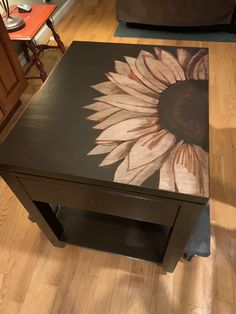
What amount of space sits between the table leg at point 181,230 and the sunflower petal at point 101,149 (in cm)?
24

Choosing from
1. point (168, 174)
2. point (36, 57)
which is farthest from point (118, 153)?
point (36, 57)

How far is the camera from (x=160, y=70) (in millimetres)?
931

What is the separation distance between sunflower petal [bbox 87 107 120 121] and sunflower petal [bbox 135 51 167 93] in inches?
7.4

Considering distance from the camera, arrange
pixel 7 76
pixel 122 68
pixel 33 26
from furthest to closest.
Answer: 1. pixel 33 26
2. pixel 7 76
3. pixel 122 68

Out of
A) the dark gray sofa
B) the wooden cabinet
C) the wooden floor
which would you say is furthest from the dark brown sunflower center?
the dark gray sofa

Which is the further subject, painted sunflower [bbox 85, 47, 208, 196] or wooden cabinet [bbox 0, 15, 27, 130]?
wooden cabinet [bbox 0, 15, 27, 130]

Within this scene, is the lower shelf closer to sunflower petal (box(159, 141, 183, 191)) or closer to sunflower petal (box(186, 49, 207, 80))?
sunflower petal (box(159, 141, 183, 191))

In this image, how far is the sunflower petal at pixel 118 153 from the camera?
64 cm

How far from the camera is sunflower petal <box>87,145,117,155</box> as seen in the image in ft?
2.19

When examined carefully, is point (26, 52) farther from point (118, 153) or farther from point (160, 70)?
point (118, 153)

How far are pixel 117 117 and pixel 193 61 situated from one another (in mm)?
433

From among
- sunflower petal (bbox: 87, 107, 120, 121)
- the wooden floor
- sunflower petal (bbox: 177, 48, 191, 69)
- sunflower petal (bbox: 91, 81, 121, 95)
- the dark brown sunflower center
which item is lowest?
the wooden floor

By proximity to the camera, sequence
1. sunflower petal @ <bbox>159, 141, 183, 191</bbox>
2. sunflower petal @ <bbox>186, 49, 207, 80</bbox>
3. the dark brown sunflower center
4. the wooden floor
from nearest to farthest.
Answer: sunflower petal @ <bbox>159, 141, 183, 191</bbox>
the dark brown sunflower center
sunflower petal @ <bbox>186, 49, 207, 80</bbox>
the wooden floor

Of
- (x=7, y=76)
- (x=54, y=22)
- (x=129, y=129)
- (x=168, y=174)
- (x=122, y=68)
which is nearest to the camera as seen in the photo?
(x=168, y=174)
